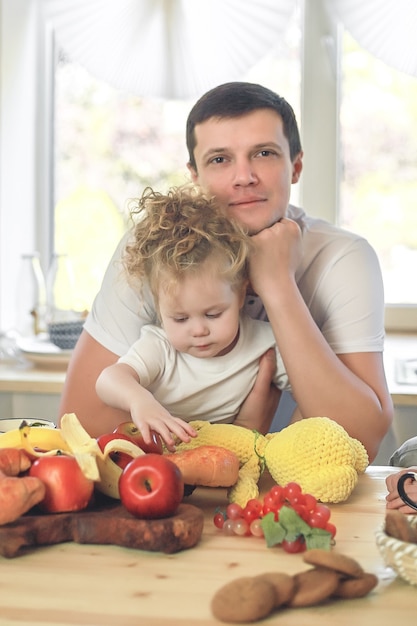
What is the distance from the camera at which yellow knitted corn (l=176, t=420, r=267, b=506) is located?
1234mm

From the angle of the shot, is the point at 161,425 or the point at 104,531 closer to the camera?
the point at 104,531

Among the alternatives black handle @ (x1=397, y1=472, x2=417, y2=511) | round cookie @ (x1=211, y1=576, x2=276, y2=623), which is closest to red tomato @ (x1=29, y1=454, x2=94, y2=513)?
round cookie @ (x1=211, y1=576, x2=276, y2=623)

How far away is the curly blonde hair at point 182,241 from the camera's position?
1.48 meters

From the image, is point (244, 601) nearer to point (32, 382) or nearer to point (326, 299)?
point (326, 299)

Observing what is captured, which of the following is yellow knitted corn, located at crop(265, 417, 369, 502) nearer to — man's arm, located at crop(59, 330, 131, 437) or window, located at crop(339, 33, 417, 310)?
man's arm, located at crop(59, 330, 131, 437)

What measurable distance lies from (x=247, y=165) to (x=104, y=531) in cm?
83

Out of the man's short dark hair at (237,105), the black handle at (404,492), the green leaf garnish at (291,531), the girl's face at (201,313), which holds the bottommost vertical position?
the green leaf garnish at (291,531)

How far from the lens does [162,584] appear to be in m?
0.93

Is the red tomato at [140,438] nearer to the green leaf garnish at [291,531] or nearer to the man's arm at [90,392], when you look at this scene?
the green leaf garnish at [291,531]

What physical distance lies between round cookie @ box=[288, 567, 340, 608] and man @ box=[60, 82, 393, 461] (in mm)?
674

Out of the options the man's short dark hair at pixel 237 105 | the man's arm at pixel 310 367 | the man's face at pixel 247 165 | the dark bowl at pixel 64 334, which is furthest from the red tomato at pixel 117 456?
the dark bowl at pixel 64 334

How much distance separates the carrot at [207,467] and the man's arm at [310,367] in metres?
0.38

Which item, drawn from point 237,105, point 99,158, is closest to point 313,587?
point 237,105

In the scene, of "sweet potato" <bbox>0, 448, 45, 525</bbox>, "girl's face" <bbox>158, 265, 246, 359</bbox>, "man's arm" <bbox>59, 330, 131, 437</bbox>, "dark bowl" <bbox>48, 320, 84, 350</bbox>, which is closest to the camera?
"sweet potato" <bbox>0, 448, 45, 525</bbox>
